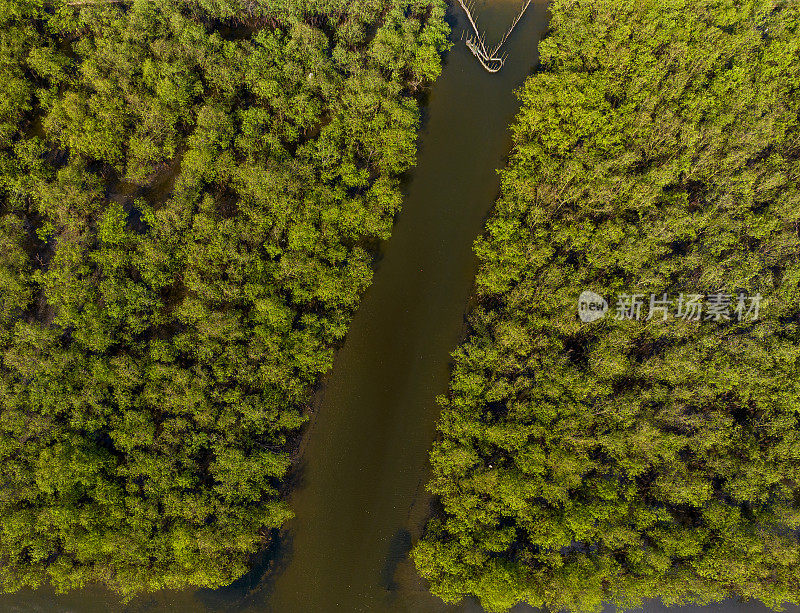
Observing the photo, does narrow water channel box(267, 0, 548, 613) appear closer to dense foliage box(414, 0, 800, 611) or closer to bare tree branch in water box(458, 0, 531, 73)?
bare tree branch in water box(458, 0, 531, 73)

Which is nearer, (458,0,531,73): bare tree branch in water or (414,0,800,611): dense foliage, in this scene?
(414,0,800,611): dense foliage

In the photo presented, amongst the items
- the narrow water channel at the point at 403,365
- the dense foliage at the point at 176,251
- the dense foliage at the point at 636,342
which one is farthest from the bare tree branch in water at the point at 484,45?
the dense foliage at the point at 636,342

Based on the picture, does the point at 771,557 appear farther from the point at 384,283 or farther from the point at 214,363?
the point at 214,363

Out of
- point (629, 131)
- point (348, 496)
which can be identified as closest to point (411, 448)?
point (348, 496)

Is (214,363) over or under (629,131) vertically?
under

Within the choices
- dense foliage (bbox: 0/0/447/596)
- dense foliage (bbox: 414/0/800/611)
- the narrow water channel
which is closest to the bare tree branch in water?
the narrow water channel

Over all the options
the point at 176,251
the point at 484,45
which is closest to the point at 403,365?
the point at 176,251

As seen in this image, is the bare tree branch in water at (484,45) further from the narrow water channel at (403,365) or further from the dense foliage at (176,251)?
the dense foliage at (176,251)
